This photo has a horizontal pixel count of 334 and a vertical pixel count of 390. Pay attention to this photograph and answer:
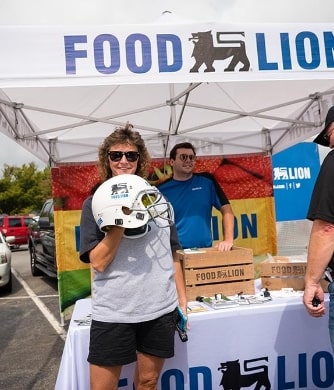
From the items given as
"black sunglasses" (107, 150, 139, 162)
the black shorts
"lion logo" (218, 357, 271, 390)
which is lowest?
"lion logo" (218, 357, 271, 390)

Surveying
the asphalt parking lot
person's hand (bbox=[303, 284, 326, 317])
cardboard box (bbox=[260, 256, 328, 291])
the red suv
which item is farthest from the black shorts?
the red suv

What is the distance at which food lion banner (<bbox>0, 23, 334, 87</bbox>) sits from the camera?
255 cm

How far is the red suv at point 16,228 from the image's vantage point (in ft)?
55.1

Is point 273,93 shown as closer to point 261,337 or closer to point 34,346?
point 261,337

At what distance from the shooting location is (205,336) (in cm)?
249

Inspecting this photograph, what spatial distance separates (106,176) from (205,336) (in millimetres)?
1188

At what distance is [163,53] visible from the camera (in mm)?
2689

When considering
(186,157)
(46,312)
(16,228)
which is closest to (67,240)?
(46,312)

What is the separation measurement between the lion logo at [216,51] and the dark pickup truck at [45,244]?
5.14m

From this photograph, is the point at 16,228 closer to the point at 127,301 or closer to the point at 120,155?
the point at 120,155

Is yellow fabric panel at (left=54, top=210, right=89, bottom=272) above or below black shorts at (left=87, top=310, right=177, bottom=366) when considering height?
above

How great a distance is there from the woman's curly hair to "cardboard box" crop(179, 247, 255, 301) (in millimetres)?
798

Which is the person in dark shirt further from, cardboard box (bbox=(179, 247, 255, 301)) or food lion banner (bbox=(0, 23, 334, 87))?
food lion banner (bbox=(0, 23, 334, 87))

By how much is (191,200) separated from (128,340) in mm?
1701
